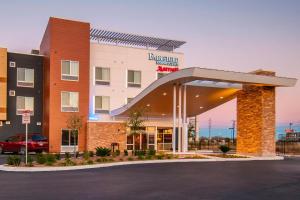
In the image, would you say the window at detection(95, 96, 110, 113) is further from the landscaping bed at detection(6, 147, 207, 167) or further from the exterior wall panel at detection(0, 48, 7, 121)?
the landscaping bed at detection(6, 147, 207, 167)

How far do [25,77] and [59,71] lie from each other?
13.5 ft

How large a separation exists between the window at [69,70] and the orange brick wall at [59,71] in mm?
306

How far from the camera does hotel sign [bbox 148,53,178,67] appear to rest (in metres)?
40.4

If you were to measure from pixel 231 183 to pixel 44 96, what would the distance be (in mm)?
26981

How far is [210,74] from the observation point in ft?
82.5

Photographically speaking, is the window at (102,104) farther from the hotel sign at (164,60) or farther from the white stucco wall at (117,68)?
the hotel sign at (164,60)

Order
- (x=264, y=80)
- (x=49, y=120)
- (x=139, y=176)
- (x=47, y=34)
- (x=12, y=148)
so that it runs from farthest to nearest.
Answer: (x=47, y=34), (x=49, y=120), (x=12, y=148), (x=264, y=80), (x=139, y=176)

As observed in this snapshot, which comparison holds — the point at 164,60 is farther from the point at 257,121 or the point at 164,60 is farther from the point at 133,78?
the point at 257,121

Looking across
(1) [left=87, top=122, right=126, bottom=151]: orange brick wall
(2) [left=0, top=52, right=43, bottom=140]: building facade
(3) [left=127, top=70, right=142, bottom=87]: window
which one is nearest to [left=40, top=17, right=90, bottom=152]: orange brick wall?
(2) [left=0, top=52, right=43, bottom=140]: building facade

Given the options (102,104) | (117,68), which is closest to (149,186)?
(102,104)

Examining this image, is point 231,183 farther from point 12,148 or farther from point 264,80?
point 12,148

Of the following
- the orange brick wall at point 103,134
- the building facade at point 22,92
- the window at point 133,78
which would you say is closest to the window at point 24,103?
the building facade at point 22,92

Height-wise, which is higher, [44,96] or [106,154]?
[44,96]

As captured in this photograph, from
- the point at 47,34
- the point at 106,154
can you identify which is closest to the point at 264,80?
the point at 106,154
